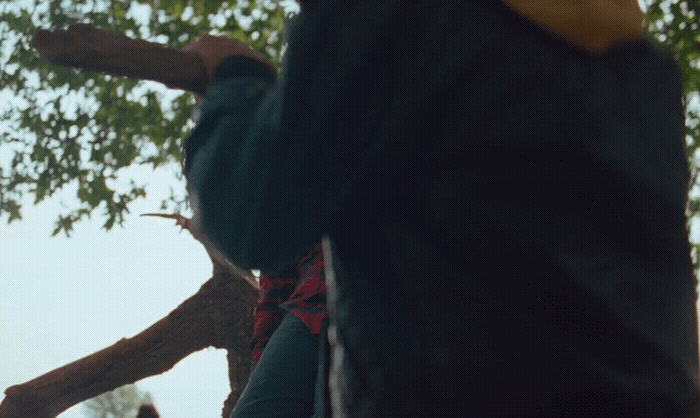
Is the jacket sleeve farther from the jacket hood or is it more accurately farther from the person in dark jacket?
the jacket hood

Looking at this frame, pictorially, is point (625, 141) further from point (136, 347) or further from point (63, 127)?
point (63, 127)

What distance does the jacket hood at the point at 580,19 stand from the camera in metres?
0.99

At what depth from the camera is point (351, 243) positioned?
107 centimetres

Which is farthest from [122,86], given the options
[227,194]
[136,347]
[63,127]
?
[227,194]

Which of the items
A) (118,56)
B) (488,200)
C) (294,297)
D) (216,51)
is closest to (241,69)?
(216,51)

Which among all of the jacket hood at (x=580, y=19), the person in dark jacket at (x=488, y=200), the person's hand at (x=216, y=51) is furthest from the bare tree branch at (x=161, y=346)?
the jacket hood at (x=580, y=19)

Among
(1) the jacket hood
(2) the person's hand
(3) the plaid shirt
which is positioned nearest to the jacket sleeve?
(2) the person's hand

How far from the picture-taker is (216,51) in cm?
131

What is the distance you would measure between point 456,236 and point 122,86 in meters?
7.70

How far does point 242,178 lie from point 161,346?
17.7 ft

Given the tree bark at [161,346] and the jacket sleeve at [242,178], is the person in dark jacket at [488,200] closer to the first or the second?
the jacket sleeve at [242,178]

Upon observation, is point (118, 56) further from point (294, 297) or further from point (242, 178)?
point (294, 297)

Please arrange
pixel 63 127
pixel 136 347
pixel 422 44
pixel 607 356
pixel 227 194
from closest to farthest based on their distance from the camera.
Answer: pixel 607 356, pixel 422 44, pixel 227 194, pixel 136 347, pixel 63 127

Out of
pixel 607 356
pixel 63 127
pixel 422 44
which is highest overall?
pixel 63 127
